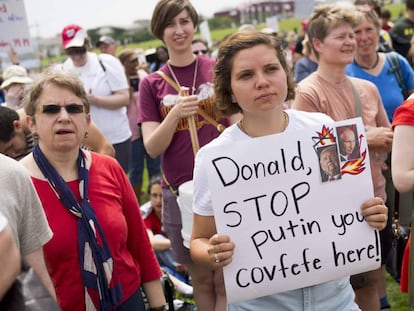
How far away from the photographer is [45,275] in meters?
2.34

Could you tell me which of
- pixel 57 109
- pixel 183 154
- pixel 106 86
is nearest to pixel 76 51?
pixel 106 86

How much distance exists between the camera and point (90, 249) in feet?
8.77

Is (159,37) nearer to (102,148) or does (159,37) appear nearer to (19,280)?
(102,148)

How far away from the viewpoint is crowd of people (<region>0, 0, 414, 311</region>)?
234cm

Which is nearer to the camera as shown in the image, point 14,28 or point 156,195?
point 156,195

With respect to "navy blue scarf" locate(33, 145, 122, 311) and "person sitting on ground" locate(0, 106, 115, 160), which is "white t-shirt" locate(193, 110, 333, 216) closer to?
"navy blue scarf" locate(33, 145, 122, 311)

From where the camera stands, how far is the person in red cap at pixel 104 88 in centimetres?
616

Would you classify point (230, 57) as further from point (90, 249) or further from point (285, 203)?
point (90, 249)

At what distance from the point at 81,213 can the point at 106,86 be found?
3662 millimetres

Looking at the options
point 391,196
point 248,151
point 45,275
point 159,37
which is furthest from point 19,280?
point 391,196

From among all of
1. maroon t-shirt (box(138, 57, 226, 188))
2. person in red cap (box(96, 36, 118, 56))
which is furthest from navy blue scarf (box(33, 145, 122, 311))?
person in red cap (box(96, 36, 118, 56))

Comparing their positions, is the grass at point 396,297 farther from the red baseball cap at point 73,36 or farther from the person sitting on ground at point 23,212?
the red baseball cap at point 73,36

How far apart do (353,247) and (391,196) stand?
180 cm

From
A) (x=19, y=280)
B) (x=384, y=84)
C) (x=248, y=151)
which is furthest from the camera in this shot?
(x=384, y=84)
